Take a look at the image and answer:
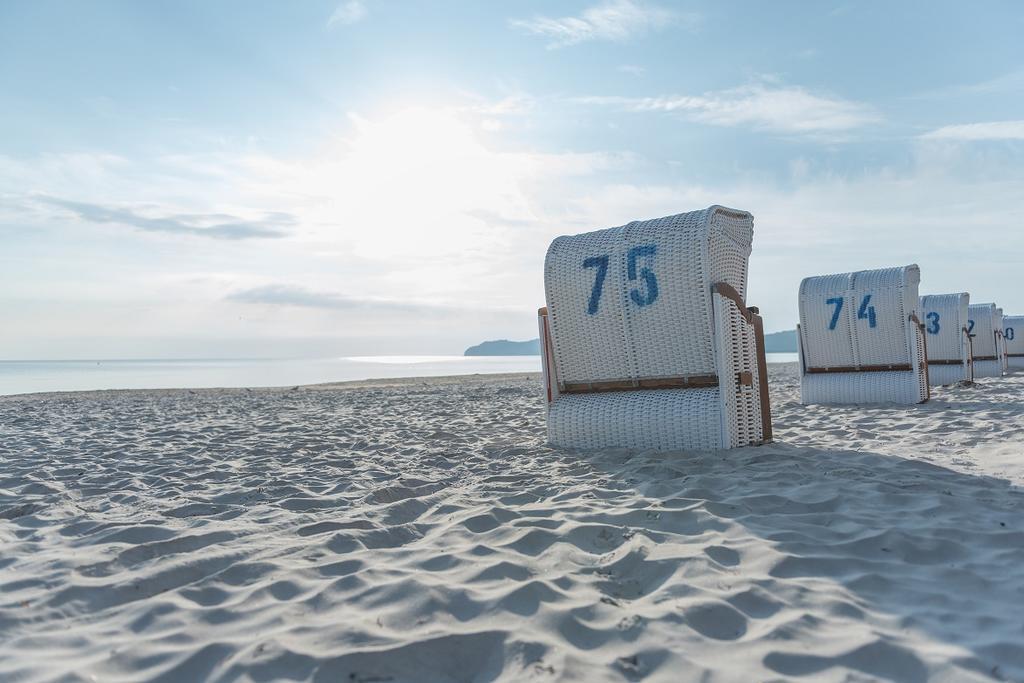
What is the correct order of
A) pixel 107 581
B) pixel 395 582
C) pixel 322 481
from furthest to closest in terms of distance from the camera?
pixel 322 481 < pixel 107 581 < pixel 395 582

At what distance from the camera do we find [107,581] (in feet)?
8.82

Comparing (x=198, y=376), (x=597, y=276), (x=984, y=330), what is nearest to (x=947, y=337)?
(x=984, y=330)

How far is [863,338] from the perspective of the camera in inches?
343

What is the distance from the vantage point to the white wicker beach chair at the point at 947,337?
12523 mm

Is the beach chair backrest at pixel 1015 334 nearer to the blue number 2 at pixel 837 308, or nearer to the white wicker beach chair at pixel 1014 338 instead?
the white wicker beach chair at pixel 1014 338

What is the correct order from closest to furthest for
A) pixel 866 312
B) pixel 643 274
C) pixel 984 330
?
pixel 643 274
pixel 866 312
pixel 984 330

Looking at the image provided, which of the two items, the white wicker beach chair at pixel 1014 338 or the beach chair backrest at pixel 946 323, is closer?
the beach chair backrest at pixel 946 323

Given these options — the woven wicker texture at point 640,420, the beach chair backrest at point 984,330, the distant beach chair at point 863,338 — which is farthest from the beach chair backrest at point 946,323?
the woven wicker texture at point 640,420

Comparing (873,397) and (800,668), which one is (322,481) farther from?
(873,397)

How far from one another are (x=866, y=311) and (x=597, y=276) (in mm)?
5236

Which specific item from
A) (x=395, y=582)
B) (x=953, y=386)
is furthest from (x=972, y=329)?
(x=395, y=582)

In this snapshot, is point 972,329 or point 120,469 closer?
point 120,469

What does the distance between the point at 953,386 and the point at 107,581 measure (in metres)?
13.4

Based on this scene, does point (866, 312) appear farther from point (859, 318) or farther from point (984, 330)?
point (984, 330)
